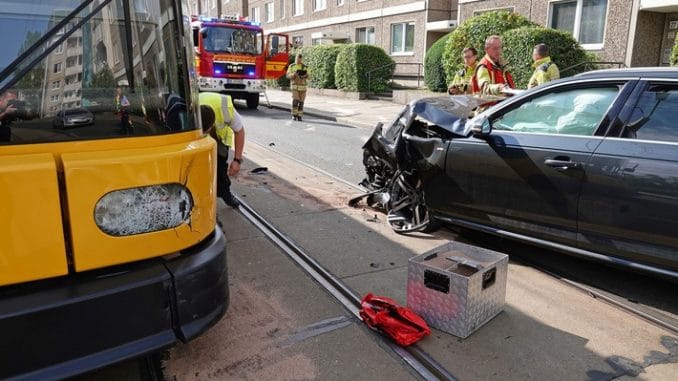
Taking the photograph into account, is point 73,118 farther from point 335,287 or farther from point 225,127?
point 225,127

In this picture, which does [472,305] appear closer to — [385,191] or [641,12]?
[385,191]

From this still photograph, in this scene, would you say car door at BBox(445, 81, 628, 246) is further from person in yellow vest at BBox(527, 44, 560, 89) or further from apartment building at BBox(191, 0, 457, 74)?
apartment building at BBox(191, 0, 457, 74)

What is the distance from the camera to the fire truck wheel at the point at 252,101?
19.2m

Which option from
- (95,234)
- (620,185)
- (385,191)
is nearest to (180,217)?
(95,234)

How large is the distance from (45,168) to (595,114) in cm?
356

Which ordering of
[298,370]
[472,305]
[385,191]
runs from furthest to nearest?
[385,191] < [472,305] < [298,370]

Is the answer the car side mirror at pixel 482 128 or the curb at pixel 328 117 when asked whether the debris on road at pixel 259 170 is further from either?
the curb at pixel 328 117

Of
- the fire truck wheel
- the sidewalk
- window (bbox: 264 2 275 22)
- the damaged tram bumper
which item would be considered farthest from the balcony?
window (bbox: 264 2 275 22)

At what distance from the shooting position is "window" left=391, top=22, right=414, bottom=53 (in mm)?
26578

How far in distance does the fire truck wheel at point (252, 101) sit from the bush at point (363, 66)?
514 centimetres

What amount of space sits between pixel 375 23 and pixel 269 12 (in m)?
16.6

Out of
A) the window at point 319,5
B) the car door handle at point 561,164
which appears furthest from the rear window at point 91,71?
the window at point 319,5

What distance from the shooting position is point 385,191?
600 cm

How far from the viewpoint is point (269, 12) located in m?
42.9
